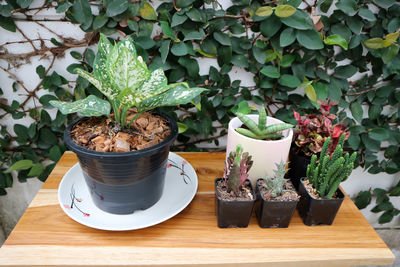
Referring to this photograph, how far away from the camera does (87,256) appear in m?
0.55

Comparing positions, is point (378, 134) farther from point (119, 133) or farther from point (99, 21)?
point (99, 21)

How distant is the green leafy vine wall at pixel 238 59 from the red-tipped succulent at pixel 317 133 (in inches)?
6.9

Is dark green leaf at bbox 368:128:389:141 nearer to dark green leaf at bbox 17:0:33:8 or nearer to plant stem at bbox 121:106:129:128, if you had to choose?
plant stem at bbox 121:106:129:128

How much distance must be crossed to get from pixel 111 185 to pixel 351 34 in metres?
0.82

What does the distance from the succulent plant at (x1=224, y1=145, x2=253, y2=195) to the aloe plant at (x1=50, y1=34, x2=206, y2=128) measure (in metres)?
0.16

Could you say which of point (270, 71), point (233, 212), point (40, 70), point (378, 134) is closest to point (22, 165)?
point (40, 70)

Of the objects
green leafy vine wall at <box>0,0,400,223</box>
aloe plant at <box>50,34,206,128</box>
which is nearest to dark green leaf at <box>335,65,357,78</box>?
green leafy vine wall at <box>0,0,400,223</box>

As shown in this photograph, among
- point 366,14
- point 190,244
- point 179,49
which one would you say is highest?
point 366,14

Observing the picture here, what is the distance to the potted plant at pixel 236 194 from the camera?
58 centimetres

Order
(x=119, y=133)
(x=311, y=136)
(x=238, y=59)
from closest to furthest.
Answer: (x=119, y=133) < (x=311, y=136) < (x=238, y=59)

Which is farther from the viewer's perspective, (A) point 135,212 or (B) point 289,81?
(B) point 289,81

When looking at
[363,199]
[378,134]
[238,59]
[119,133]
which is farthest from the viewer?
[363,199]

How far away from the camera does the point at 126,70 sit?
1.68ft

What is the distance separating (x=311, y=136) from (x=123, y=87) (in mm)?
506
